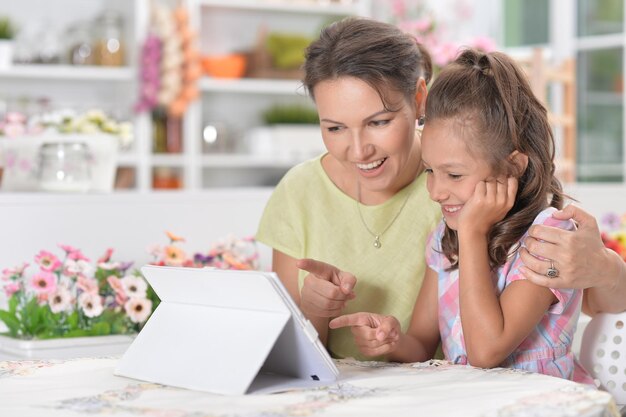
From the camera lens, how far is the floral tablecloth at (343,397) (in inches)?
42.7

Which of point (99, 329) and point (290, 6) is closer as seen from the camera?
point (99, 329)

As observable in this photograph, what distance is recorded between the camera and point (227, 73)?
5.62 metres

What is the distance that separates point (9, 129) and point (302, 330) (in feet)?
5.18

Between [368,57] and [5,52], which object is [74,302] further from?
[5,52]

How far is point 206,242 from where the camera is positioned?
2.65 metres

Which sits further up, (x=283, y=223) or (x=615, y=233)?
(x=283, y=223)

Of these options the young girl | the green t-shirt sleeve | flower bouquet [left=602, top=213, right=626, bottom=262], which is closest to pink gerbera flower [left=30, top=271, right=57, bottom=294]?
the green t-shirt sleeve

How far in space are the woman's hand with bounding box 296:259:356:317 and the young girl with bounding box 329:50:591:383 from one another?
0.08 metres

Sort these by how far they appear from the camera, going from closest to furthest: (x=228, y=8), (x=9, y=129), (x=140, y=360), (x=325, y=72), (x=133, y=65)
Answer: (x=140, y=360)
(x=325, y=72)
(x=9, y=129)
(x=133, y=65)
(x=228, y=8)

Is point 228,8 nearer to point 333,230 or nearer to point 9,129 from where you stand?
point 9,129

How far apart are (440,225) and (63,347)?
80 cm

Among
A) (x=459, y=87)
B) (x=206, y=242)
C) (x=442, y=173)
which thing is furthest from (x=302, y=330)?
(x=206, y=242)

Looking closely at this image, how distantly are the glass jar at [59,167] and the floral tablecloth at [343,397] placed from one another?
1.22m

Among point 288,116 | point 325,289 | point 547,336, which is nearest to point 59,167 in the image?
point 325,289
